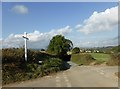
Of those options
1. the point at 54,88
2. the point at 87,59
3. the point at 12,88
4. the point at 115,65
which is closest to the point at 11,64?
the point at 12,88

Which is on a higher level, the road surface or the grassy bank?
the grassy bank

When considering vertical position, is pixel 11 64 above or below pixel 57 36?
below

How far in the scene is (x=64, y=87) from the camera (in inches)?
578

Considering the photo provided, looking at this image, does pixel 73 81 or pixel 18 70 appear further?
pixel 18 70

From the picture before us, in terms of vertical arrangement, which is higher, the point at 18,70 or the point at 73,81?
the point at 18,70

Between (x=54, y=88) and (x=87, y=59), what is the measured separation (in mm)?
24742

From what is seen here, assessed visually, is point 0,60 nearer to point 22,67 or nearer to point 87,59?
point 22,67

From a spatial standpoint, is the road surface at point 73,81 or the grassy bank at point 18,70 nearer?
the road surface at point 73,81

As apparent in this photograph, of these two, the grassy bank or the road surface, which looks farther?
the grassy bank

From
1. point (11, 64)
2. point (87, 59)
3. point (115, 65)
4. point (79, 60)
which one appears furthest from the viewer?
point (79, 60)

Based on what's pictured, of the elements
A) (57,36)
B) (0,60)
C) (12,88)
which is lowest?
(12,88)

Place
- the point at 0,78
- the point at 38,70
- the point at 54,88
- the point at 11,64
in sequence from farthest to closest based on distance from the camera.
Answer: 1. the point at 38,70
2. the point at 11,64
3. the point at 0,78
4. the point at 54,88

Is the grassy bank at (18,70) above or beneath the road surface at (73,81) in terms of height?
above

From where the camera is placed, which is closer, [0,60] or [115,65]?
[0,60]
